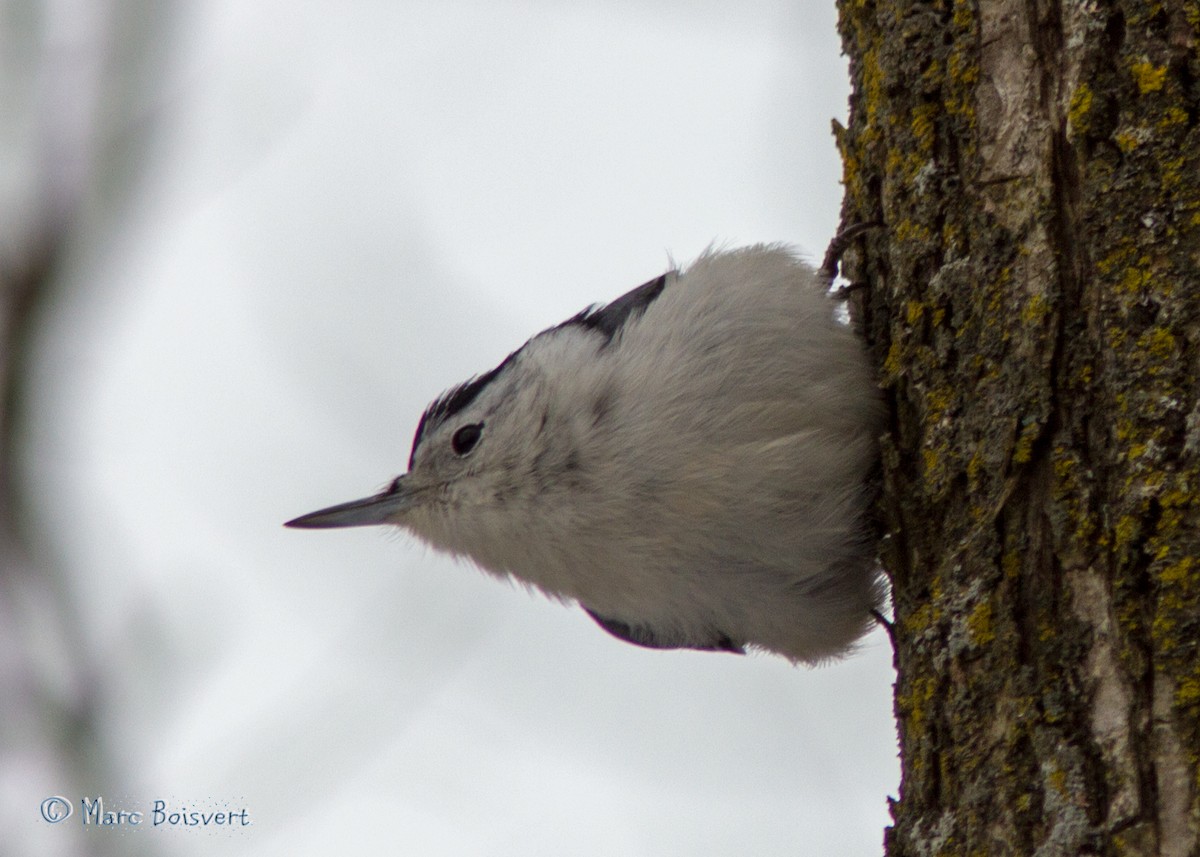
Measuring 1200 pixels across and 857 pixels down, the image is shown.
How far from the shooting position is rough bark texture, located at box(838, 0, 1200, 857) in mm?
1656

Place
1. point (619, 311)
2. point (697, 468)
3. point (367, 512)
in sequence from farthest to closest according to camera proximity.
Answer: point (367, 512)
point (619, 311)
point (697, 468)

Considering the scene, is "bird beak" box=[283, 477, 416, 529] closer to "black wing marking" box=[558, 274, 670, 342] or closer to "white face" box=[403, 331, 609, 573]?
"white face" box=[403, 331, 609, 573]

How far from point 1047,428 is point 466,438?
1.51 m

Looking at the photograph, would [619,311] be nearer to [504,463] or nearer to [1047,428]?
[504,463]

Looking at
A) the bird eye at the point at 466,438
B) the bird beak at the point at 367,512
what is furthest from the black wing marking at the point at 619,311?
the bird beak at the point at 367,512

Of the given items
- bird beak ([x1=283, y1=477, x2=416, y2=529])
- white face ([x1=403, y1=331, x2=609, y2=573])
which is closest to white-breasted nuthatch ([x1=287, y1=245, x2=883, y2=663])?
white face ([x1=403, y1=331, x2=609, y2=573])

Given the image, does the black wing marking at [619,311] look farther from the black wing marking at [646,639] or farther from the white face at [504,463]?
the black wing marking at [646,639]

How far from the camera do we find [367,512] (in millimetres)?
3238

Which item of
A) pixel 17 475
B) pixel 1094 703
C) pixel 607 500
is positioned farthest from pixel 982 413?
pixel 17 475

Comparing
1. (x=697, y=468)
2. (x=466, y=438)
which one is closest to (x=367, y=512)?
(x=466, y=438)

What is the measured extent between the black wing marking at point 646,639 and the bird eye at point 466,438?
47cm

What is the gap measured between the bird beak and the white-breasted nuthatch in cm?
21

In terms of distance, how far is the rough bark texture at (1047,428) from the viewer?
166 centimetres

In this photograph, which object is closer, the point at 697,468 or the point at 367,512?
the point at 697,468
